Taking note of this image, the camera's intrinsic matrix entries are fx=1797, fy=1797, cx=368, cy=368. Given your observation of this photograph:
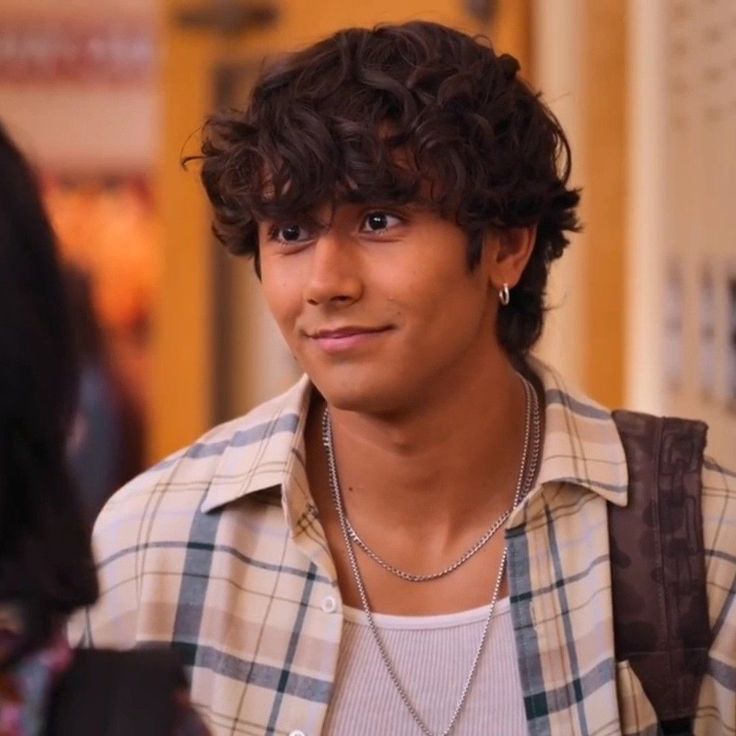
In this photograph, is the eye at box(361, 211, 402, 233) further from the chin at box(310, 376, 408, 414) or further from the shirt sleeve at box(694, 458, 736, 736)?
the shirt sleeve at box(694, 458, 736, 736)

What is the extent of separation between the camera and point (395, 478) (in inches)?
73.5

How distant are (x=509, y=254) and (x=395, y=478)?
264 millimetres

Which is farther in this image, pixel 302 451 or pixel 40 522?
pixel 302 451

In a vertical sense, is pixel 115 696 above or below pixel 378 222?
below

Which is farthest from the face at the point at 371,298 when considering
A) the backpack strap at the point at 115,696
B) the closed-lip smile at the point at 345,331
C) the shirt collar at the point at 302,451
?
the backpack strap at the point at 115,696

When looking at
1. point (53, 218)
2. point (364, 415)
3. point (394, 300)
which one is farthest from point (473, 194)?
point (53, 218)

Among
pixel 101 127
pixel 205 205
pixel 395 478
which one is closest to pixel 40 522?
pixel 395 478

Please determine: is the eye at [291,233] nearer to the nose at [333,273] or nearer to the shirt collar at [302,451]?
the nose at [333,273]

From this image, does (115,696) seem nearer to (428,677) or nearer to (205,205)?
(428,677)

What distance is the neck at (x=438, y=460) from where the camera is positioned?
1845mm

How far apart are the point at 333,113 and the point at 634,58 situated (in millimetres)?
1330

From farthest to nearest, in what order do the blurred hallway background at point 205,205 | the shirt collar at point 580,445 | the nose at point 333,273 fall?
the blurred hallway background at point 205,205
the shirt collar at point 580,445
the nose at point 333,273

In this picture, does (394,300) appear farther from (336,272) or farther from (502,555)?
(502,555)

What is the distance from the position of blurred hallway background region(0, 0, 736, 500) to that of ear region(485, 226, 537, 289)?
0.41 metres
